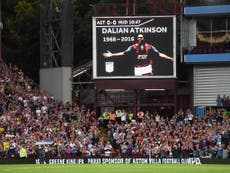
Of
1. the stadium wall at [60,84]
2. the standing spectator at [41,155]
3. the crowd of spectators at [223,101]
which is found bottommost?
the standing spectator at [41,155]

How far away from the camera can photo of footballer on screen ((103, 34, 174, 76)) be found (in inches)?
2167

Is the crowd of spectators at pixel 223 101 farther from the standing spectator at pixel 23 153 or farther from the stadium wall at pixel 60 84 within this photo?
the standing spectator at pixel 23 153

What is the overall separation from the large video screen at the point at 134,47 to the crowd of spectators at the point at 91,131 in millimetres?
2976

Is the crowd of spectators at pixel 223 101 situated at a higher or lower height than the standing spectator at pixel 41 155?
higher

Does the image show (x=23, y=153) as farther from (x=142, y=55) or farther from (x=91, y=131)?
(x=142, y=55)

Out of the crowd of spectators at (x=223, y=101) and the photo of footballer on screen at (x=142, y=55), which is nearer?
the crowd of spectators at (x=223, y=101)

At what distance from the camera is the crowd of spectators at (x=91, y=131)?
46875mm

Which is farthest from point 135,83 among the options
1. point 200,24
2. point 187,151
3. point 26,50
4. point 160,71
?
point 26,50

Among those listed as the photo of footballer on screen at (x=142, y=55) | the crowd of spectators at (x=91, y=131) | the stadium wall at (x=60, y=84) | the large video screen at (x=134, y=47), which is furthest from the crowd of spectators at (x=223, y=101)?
the stadium wall at (x=60, y=84)

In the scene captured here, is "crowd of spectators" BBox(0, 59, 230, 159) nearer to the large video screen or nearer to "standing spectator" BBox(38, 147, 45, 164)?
"standing spectator" BBox(38, 147, 45, 164)

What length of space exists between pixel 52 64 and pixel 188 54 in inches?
459

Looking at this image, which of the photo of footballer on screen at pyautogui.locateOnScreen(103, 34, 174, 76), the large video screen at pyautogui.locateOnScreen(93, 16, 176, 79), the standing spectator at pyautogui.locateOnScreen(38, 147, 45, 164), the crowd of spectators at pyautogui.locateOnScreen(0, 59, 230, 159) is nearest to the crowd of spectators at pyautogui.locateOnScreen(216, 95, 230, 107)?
the crowd of spectators at pyautogui.locateOnScreen(0, 59, 230, 159)

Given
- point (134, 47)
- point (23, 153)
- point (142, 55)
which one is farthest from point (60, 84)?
point (23, 153)

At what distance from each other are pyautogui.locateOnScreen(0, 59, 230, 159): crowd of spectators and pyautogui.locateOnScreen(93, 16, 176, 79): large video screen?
2.98 meters
